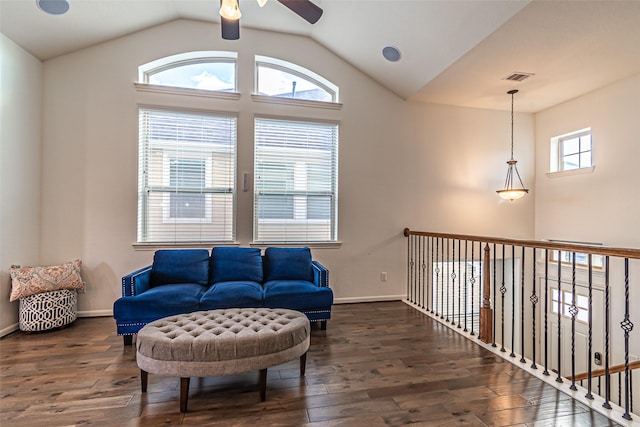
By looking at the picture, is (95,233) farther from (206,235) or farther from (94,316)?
(206,235)

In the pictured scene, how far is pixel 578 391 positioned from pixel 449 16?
3.29m

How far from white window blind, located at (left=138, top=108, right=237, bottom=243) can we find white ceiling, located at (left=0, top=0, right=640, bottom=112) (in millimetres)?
1059

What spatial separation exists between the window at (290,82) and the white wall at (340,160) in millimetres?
110

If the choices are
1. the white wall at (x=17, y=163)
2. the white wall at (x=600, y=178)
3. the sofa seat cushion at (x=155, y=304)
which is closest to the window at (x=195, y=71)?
the white wall at (x=17, y=163)

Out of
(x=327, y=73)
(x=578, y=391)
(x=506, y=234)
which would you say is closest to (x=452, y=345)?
(x=578, y=391)

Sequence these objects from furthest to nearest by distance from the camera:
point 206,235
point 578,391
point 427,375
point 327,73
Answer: point 327,73 < point 206,235 < point 427,375 < point 578,391

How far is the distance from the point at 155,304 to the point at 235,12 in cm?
246

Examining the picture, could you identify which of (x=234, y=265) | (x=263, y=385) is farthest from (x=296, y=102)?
(x=263, y=385)

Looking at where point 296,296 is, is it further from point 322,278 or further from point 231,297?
point 231,297

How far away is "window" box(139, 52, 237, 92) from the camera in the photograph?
3855 millimetres

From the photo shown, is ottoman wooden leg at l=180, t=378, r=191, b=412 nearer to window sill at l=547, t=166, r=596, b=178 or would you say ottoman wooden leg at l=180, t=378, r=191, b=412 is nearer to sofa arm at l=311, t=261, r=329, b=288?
sofa arm at l=311, t=261, r=329, b=288

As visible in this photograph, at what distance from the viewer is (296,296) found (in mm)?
3039

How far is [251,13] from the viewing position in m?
3.69

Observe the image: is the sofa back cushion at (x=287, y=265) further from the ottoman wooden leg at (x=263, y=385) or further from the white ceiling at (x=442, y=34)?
the white ceiling at (x=442, y=34)
